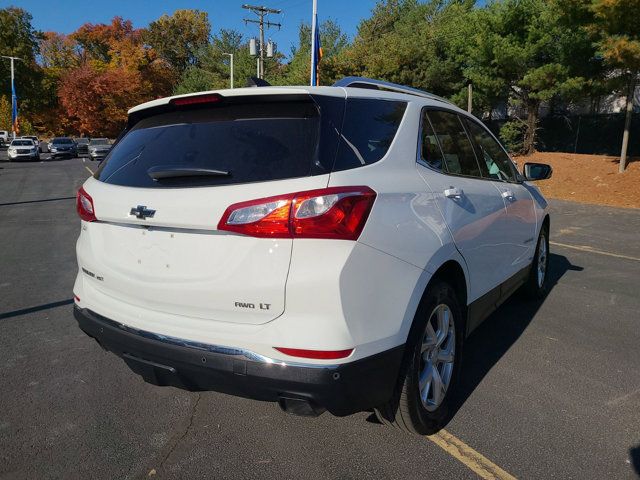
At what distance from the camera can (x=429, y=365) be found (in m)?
2.82

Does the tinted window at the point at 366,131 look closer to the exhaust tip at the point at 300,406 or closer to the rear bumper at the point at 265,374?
the rear bumper at the point at 265,374

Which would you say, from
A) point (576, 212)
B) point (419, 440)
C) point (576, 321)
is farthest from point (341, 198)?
point (576, 212)

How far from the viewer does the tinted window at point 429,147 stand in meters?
2.93

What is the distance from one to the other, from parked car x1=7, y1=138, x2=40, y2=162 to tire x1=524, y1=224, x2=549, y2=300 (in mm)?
36642

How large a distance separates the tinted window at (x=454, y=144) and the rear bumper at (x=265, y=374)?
56.6 inches

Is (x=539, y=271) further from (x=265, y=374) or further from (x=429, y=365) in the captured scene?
(x=265, y=374)

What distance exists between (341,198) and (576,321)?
3.45 metres

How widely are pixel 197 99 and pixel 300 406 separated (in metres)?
1.60

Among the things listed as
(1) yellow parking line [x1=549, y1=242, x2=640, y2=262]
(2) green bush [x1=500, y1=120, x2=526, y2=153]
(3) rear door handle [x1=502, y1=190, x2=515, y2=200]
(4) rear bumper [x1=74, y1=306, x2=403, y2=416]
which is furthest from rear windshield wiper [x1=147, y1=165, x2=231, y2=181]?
(2) green bush [x1=500, y1=120, x2=526, y2=153]

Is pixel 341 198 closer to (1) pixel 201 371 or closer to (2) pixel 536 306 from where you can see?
(1) pixel 201 371

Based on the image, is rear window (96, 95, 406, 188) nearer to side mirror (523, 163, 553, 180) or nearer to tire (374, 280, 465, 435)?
tire (374, 280, 465, 435)

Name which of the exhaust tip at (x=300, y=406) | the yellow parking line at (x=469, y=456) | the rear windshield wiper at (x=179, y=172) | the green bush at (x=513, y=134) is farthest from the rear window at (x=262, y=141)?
the green bush at (x=513, y=134)

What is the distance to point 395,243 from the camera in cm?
236

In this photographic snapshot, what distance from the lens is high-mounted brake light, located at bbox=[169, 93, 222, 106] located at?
2.60 m
